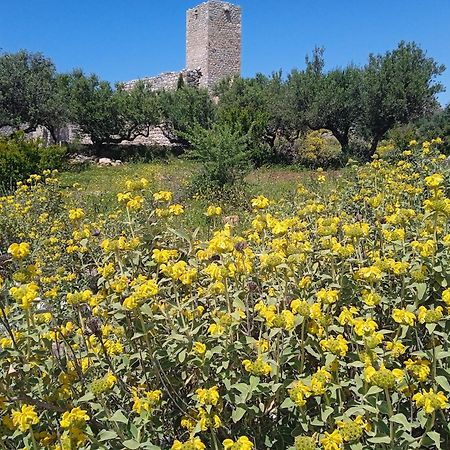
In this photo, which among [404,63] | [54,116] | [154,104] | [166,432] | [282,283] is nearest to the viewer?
[166,432]

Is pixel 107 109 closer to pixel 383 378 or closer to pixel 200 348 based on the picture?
pixel 200 348

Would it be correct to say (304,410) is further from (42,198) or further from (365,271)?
(42,198)

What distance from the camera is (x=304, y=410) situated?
4.42ft

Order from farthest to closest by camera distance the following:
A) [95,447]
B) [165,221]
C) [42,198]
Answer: [42,198] → [165,221] → [95,447]

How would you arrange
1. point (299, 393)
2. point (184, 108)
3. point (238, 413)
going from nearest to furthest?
point (299, 393) < point (238, 413) < point (184, 108)

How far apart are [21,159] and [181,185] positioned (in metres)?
3.46

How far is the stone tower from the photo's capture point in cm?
2320

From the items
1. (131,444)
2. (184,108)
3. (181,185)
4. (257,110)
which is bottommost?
(131,444)

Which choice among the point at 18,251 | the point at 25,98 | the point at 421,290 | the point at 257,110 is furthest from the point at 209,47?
the point at 421,290

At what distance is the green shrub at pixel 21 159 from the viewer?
9625 mm

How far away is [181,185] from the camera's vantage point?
30.0 ft

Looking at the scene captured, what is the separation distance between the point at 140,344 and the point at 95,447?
0.35 meters

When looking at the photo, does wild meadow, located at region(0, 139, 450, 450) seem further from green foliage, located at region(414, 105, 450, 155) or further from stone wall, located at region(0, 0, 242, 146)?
stone wall, located at region(0, 0, 242, 146)

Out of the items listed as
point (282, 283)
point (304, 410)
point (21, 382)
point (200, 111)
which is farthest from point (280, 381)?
point (200, 111)
